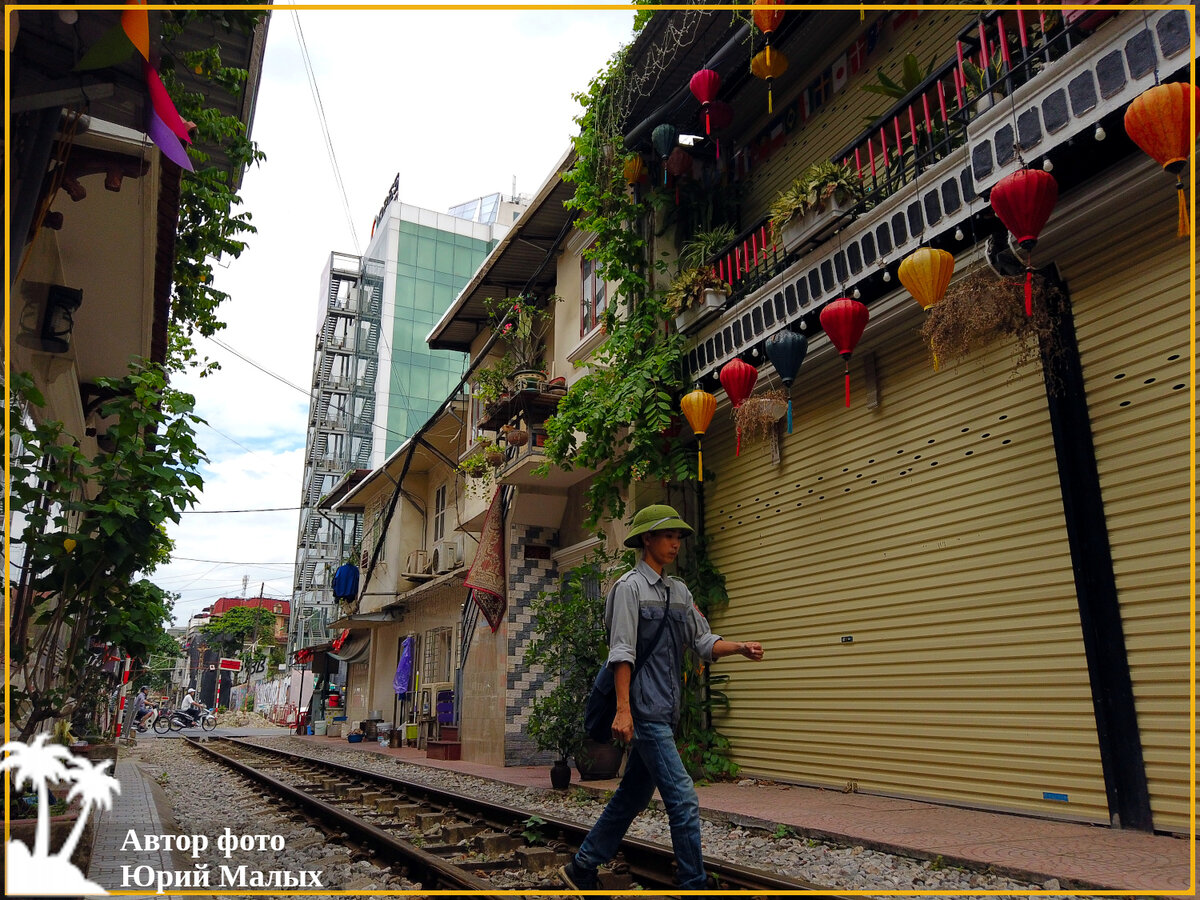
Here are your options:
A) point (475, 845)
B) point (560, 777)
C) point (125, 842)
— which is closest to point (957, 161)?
point (475, 845)

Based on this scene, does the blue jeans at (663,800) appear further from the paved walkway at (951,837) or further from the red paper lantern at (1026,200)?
the red paper lantern at (1026,200)

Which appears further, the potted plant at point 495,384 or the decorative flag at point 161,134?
the potted plant at point 495,384

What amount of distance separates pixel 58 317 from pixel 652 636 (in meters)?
6.64

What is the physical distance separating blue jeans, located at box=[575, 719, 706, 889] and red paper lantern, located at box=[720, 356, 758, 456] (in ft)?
17.9

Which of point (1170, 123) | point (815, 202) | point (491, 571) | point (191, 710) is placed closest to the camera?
point (1170, 123)

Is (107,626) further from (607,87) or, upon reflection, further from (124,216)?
(607,87)

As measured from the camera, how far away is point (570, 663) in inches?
419

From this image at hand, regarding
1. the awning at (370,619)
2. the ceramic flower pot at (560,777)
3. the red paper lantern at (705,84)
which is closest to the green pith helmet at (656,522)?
the ceramic flower pot at (560,777)

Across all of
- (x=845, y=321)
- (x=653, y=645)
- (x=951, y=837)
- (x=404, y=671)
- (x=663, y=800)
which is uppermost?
(x=845, y=321)

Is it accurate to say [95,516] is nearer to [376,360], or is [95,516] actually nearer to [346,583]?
[346,583]

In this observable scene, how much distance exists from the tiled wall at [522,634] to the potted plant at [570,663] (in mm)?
3081

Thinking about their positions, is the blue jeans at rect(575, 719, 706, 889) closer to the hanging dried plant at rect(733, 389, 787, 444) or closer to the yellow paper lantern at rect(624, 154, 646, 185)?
the hanging dried plant at rect(733, 389, 787, 444)

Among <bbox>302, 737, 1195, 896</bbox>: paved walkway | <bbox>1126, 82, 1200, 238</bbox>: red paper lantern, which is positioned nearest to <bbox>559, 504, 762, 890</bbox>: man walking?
<bbox>302, 737, 1195, 896</bbox>: paved walkway

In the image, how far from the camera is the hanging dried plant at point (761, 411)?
920 cm
